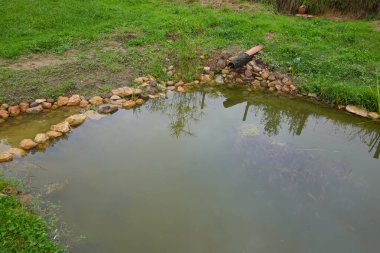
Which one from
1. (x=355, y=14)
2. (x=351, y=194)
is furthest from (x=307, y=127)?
(x=355, y=14)

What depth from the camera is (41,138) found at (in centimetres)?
537

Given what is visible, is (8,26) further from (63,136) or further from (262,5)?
(262,5)

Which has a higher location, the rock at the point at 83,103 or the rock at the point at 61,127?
the rock at the point at 83,103

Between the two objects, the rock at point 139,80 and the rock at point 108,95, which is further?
the rock at point 139,80

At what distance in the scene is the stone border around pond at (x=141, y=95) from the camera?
18.3 ft

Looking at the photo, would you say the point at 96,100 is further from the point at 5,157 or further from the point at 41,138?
the point at 5,157

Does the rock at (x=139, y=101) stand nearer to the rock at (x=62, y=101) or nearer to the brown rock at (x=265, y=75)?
the rock at (x=62, y=101)

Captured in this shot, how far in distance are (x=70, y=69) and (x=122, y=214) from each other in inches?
157

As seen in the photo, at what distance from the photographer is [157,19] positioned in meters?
9.69

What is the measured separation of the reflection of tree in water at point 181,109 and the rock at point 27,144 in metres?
2.19

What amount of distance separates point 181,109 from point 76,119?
2.02 m

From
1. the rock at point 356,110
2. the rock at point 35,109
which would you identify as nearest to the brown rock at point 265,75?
the rock at point 356,110

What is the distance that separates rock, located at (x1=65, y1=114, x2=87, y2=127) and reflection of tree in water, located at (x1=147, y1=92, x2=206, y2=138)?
1.29 meters

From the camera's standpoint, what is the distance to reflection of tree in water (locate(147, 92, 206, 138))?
20.4 feet
